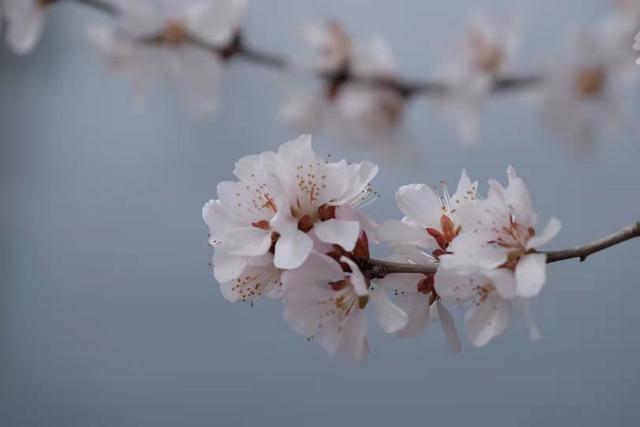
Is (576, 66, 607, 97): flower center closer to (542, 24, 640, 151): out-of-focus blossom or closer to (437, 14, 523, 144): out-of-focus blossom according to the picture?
(542, 24, 640, 151): out-of-focus blossom

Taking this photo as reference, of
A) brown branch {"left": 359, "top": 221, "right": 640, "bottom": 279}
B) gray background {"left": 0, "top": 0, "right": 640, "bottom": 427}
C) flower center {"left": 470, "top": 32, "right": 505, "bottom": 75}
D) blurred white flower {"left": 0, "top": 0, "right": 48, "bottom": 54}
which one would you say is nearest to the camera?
brown branch {"left": 359, "top": 221, "right": 640, "bottom": 279}

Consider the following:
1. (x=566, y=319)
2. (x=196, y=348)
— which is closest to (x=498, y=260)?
(x=566, y=319)

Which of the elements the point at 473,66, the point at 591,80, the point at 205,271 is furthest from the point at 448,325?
the point at 205,271

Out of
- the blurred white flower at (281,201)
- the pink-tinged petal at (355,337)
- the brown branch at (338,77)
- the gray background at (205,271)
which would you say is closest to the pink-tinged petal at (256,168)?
the blurred white flower at (281,201)

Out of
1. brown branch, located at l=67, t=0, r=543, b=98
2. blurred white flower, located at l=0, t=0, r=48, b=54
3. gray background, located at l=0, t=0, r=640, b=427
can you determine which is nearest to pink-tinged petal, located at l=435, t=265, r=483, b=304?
brown branch, located at l=67, t=0, r=543, b=98

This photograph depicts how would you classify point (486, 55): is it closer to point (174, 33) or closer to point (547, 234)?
point (174, 33)
